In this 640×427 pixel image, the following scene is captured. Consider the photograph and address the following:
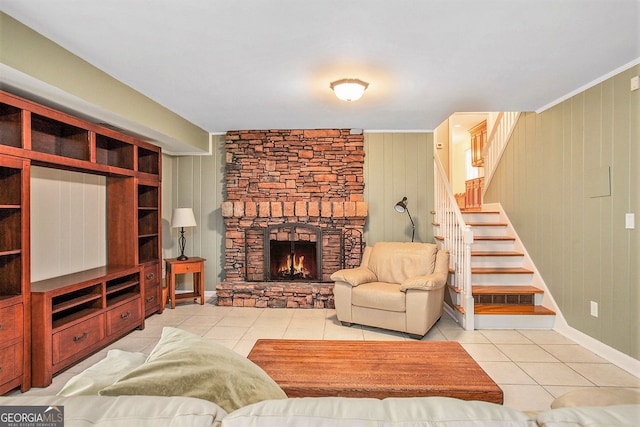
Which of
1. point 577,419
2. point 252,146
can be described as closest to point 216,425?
point 577,419

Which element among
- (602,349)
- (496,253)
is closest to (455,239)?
(496,253)

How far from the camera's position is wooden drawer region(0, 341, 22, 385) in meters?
2.30

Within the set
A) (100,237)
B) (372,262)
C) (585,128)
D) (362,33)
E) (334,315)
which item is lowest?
(334,315)

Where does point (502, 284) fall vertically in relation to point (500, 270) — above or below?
below

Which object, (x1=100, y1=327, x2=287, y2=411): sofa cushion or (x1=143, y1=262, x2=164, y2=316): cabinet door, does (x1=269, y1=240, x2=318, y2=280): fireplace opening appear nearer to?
(x1=143, y1=262, x2=164, y2=316): cabinet door

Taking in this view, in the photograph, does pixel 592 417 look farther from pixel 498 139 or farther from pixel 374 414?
pixel 498 139

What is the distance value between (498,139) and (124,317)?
17.3ft

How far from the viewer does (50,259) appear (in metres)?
3.22

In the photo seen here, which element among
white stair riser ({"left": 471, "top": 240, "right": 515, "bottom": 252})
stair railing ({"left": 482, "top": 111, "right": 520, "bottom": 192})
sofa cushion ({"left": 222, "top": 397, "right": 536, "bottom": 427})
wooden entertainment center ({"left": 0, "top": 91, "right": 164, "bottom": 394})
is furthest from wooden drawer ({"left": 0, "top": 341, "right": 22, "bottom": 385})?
stair railing ({"left": 482, "top": 111, "right": 520, "bottom": 192})

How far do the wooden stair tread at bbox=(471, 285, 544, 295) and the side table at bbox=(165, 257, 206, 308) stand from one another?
3447 mm

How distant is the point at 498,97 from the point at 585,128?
82 cm

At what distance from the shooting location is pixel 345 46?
2475 mm

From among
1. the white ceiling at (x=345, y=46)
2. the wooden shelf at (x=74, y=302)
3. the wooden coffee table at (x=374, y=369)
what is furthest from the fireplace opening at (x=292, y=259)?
the wooden coffee table at (x=374, y=369)

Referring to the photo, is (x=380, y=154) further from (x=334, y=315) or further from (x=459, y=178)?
(x=459, y=178)
